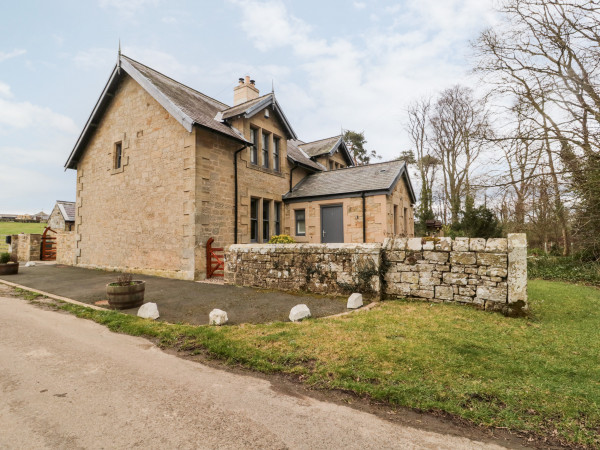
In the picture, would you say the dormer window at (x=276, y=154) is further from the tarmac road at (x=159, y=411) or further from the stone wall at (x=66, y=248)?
the tarmac road at (x=159, y=411)

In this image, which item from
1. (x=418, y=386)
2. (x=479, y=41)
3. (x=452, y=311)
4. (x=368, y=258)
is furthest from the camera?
(x=479, y=41)

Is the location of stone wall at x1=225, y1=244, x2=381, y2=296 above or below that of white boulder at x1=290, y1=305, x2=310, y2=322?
above

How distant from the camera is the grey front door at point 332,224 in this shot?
14.1 m

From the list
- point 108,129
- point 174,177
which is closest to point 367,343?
point 174,177

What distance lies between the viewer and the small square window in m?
15.3

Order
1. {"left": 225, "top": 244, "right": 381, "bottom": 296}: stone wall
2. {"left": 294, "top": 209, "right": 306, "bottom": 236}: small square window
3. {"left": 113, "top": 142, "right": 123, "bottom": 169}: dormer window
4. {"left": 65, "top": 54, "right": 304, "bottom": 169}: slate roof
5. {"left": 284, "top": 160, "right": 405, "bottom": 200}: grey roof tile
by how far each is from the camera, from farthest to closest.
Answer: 1. {"left": 294, "top": 209, "right": 306, "bottom": 236}: small square window
2. {"left": 113, "top": 142, "right": 123, "bottom": 169}: dormer window
3. {"left": 284, "top": 160, "right": 405, "bottom": 200}: grey roof tile
4. {"left": 65, "top": 54, "right": 304, "bottom": 169}: slate roof
5. {"left": 225, "top": 244, "right": 381, "bottom": 296}: stone wall

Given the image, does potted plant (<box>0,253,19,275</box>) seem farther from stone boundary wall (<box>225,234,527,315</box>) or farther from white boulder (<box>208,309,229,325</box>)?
white boulder (<box>208,309,229,325</box>)

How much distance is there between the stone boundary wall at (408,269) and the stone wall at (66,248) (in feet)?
41.9

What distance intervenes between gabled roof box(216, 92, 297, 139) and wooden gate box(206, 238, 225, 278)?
5.56 metres

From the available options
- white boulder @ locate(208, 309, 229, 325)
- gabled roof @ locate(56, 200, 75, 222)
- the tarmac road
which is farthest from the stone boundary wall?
gabled roof @ locate(56, 200, 75, 222)

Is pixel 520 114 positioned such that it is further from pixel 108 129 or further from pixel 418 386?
pixel 108 129

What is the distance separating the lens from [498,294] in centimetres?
581

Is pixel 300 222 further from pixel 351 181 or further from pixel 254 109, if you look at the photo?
pixel 254 109

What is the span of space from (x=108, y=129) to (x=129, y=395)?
14.9 meters
